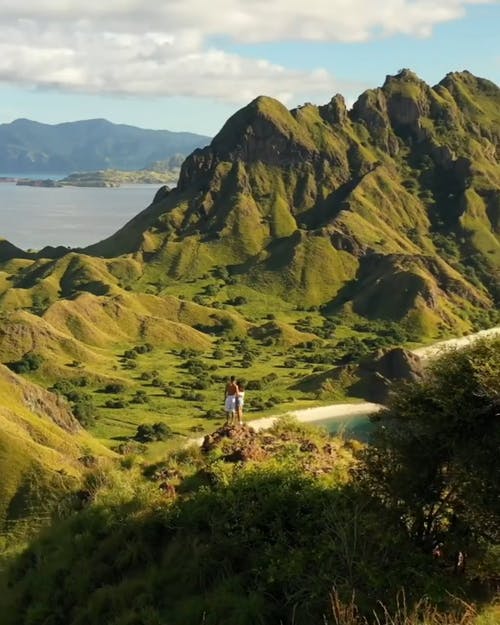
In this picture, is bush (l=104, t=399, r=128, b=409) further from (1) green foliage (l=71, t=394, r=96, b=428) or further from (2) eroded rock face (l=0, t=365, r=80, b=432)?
(2) eroded rock face (l=0, t=365, r=80, b=432)

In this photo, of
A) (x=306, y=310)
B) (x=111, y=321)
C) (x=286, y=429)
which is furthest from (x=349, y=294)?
(x=286, y=429)

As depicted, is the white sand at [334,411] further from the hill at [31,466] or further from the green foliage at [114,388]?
the hill at [31,466]

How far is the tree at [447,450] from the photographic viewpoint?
599 inches

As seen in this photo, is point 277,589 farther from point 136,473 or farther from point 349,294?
point 349,294

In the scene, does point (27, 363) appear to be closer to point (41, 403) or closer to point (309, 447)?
point (41, 403)

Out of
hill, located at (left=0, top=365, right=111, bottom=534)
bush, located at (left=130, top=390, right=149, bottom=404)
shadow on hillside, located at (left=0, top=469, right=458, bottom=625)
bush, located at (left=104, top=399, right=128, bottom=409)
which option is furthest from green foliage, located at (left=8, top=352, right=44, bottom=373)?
shadow on hillside, located at (left=0, top=469, right=458, bottom=625)

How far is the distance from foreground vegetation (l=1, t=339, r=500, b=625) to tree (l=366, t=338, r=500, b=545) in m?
0.03

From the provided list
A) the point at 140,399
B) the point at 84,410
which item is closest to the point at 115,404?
the point at 140,399

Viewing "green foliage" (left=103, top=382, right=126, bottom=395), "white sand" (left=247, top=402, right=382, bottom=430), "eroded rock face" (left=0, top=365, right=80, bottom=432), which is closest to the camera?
"eroded rock face" (left=0, top=365, right=80, bottom=432)

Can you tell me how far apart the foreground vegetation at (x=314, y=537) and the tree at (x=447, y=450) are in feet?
0.11

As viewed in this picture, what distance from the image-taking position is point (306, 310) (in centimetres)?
18975

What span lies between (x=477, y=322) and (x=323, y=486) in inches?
6772

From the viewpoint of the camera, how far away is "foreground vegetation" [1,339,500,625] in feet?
50.1

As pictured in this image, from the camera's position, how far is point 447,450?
15914 mm
